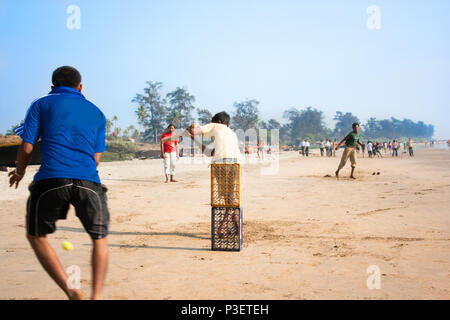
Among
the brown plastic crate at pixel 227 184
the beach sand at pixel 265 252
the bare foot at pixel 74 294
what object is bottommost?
the beach sand at pixel 265 252

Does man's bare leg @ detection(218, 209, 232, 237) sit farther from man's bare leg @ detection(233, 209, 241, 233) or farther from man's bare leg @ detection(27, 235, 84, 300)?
man's bare leg @ detection(27, 235, 84, 300)

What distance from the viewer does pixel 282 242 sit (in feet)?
20.7

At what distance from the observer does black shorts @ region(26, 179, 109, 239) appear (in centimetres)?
343

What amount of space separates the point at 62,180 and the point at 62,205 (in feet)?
0.69

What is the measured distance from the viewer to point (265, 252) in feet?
18.9

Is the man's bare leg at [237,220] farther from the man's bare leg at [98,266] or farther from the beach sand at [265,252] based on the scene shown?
the man's bare leg at [98,266]

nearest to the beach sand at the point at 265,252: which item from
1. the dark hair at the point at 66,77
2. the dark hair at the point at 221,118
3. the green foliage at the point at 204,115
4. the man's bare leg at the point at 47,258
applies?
the man's bare leg at the point at 47,258

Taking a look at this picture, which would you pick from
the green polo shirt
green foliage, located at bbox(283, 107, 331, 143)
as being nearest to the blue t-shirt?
the green polo shirt

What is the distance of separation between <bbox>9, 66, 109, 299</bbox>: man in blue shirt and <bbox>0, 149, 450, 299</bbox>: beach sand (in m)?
0.68

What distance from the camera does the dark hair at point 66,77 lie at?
381 centimetres

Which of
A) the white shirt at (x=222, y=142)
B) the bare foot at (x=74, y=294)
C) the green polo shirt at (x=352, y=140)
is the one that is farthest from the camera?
the green polo shirt at (x=352, y=140)

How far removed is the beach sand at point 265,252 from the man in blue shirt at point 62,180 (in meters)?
0.68

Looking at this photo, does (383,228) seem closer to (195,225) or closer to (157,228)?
(195,225)

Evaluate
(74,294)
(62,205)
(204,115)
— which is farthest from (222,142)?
(204,115)
